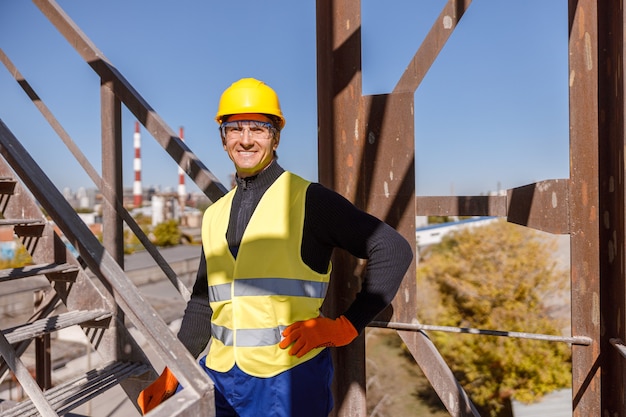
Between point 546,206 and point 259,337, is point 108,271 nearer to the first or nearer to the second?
point 259,337

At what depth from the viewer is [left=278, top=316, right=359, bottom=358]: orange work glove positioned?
160 centimetres

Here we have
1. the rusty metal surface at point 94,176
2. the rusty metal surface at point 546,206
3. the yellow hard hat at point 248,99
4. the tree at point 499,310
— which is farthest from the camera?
the tree at point 499,310

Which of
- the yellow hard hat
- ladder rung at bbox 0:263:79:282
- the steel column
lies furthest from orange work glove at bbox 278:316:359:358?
the steel column

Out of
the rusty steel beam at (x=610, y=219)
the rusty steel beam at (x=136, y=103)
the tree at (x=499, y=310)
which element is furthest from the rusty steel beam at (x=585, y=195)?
the tree at (x=499, y=310)

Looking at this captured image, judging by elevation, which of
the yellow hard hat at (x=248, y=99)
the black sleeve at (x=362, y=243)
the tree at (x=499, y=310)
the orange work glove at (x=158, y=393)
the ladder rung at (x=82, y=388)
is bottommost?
the tree at (x=499, y=310)

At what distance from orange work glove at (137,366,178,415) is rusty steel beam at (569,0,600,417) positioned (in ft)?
5.67

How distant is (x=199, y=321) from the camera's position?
1.92 meters

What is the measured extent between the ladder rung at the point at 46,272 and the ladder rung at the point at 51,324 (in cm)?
20

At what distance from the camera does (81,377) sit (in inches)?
96.5

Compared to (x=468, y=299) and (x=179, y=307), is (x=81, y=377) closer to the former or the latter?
(x=468, y=299)

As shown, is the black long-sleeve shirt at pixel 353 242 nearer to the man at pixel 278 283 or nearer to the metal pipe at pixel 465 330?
the man at pixel 278 283

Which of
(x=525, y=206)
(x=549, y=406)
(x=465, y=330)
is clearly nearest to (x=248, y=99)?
(x=525, y=206)

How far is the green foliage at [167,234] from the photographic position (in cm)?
3947

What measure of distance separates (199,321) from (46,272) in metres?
0.95
